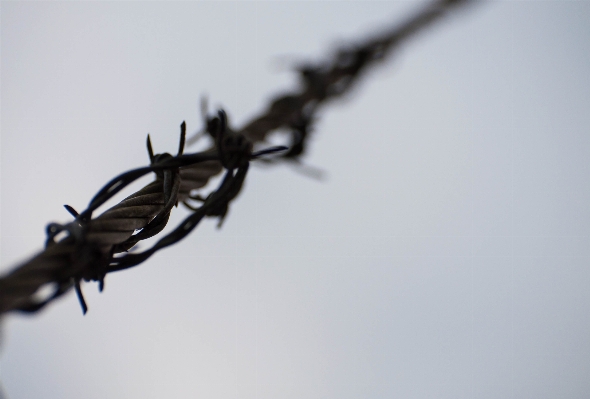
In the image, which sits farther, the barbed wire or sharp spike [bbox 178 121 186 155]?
sharp spike [bbox 178 121 186 155]

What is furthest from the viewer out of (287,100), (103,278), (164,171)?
(287,100)

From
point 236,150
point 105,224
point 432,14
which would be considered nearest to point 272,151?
point 236,150

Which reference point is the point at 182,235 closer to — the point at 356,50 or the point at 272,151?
the point at 272,151

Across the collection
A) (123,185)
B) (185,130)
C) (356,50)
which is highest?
(356,50)

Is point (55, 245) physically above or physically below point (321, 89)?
below

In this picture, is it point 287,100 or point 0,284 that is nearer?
point 0,284

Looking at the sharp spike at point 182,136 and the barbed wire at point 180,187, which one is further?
the sharp spike at point 182,136

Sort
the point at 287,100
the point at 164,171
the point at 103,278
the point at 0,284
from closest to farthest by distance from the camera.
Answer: the point at 0,284, the point at 103,278, the point at 164,171, the point at 287,100
